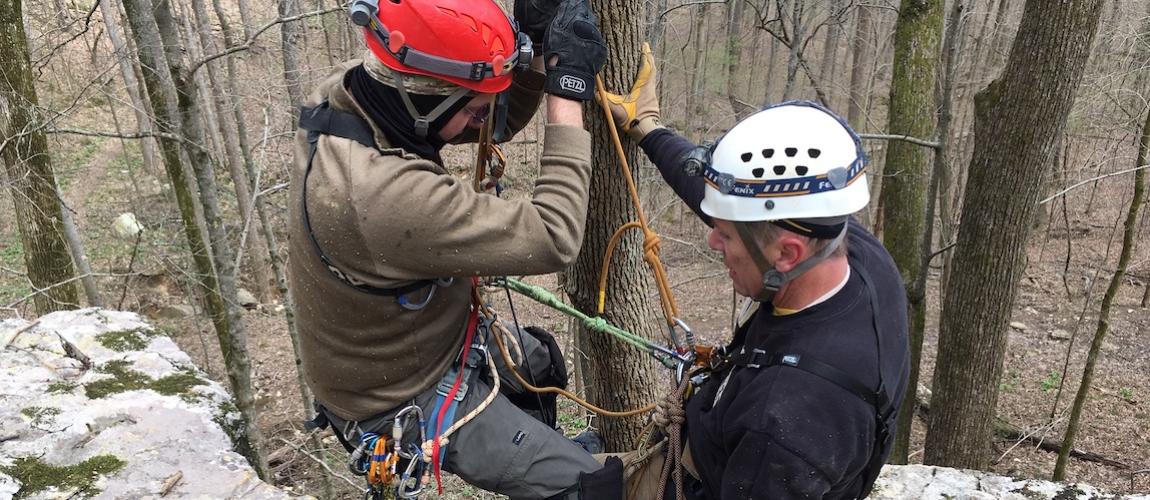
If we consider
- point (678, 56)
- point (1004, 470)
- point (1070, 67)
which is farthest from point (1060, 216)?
point (1070, 67)

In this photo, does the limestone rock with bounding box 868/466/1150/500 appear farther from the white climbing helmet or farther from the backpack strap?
the backpack strap

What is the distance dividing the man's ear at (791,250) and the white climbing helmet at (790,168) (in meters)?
0.06

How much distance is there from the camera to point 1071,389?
9461mm

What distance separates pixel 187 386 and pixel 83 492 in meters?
0.86

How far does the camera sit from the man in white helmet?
156 cm

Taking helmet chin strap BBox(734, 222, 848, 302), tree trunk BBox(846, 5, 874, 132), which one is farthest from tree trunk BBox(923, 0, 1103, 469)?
tree trunk BBox(846, 5, 874, 132)

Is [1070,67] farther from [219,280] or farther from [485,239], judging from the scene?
[219,280]

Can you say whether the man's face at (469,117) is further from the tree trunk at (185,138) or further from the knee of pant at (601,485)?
the tree trunk at (185,138)

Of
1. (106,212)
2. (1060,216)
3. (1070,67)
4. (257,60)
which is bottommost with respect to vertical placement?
(1060,216)

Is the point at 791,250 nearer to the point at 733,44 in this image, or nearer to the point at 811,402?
the point at 811,402

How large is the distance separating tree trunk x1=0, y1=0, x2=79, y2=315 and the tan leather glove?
17.9 feet

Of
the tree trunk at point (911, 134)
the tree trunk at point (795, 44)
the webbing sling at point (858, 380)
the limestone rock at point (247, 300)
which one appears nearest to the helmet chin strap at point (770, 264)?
the webbing sling at point (858, 380)

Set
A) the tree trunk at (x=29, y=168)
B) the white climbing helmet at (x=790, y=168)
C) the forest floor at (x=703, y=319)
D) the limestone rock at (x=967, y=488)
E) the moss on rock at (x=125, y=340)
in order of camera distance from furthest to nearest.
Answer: the forest floor at (x=703, y=319) → the tree trunk at (x=29, y=168) → the moss on rock at (x=125, y=340) → the limestone rock at (x=967, y=488) → the white climbing helmet at (x=790, y=168)

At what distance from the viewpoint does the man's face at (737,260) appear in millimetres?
1753
